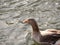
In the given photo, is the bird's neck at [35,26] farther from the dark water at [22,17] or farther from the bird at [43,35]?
the dark water at [22,17]

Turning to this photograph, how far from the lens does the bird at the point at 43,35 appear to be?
460 inches

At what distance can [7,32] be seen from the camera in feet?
40.6

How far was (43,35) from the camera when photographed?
11914mm

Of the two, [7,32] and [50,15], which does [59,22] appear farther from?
[7,32]

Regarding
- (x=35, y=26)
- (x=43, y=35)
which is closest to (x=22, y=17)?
(x=35, y=26)

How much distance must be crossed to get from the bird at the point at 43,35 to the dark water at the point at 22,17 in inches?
12.6

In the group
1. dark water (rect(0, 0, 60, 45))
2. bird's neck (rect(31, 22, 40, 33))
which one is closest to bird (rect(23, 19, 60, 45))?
bird's neck (rect(31, 22, 40, 33))

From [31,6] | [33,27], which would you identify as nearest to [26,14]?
[31,6]

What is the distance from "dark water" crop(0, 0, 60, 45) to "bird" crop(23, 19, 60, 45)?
321mm

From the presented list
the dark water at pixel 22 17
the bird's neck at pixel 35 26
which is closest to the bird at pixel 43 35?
the bird's neck at pixel 35 26

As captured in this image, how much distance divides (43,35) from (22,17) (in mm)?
1795

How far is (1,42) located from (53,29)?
1.95 meters

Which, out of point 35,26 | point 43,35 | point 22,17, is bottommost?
point 43,35

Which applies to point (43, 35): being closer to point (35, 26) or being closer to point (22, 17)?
point (35, 26)
